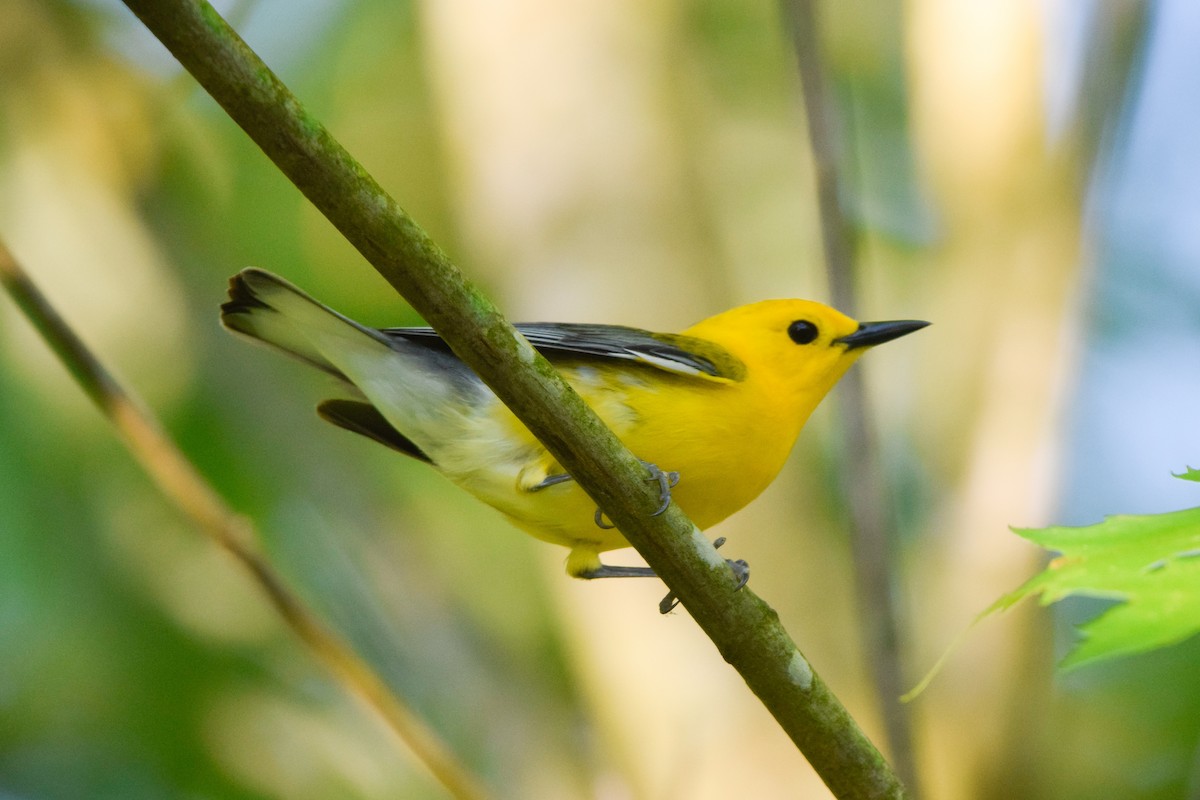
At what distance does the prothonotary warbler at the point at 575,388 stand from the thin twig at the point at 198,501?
0.55 m

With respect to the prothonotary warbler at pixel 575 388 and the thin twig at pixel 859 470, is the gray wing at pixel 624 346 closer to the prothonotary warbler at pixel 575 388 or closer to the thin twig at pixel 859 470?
the prothonotary warbler at pixel 575 388

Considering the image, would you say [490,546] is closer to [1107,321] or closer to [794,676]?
[1107,321]

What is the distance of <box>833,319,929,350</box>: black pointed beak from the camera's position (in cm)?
438

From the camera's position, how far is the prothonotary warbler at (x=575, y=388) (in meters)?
3.61

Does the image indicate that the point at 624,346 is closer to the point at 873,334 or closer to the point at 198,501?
the point at 873,334

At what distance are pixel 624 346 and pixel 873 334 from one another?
1192 millimetres

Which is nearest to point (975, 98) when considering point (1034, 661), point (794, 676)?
point (1034, 661)

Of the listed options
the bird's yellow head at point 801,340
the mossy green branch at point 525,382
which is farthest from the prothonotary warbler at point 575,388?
the mossy green branch at point 525,382

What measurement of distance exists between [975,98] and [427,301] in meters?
3.85

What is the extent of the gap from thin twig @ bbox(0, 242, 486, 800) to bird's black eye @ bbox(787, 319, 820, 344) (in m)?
2.08

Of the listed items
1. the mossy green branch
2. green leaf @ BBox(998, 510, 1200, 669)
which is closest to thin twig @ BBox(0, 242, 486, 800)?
the mossy green branch

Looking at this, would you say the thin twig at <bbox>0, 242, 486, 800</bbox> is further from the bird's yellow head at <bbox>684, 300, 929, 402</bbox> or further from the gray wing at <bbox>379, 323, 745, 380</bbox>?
the bird's yellow head at <bbox>684, 300, 929, 402</bbox>

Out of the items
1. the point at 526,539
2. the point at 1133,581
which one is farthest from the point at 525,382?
the point at 526,539

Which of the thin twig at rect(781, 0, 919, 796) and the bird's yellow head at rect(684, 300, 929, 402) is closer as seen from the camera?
the thin twig at rect(781, 0, 919, 796)
